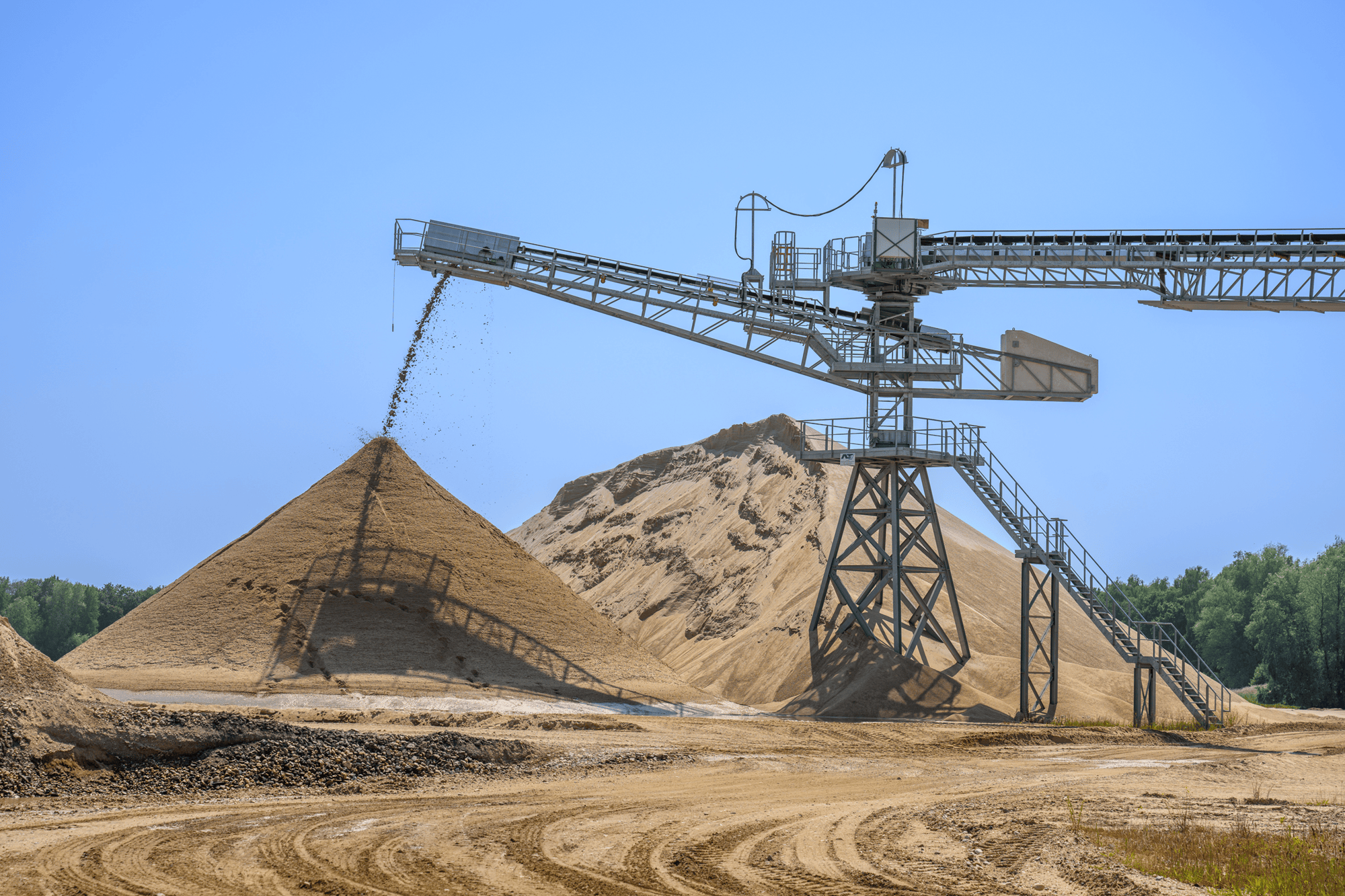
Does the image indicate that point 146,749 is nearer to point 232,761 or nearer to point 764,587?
point 232,761

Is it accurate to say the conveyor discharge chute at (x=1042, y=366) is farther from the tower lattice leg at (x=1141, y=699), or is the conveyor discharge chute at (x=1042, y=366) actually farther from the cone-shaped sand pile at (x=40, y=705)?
the cone-shaped sand pile at (x=40, y=705)

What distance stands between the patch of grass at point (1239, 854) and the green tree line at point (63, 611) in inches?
2576

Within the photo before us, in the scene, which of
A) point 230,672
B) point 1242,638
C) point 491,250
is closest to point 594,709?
point 230,672

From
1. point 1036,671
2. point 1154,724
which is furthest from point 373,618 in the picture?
point 1154,724

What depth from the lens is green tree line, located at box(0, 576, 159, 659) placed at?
7300 centimetres

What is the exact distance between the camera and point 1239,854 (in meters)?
12.1

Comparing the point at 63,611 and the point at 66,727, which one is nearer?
the point at 66,727

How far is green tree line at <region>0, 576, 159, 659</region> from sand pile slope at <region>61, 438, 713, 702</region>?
138 feet

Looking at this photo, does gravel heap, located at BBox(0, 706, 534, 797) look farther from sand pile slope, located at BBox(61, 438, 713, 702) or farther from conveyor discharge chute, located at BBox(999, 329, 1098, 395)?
conveyor discharge chute, located at BBox(999, 329, 1098, 395)

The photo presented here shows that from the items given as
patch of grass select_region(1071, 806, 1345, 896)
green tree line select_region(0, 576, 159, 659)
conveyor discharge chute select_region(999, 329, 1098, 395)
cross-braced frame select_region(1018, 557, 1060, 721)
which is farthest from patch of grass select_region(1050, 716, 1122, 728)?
green tree line select_region(0, 576, 159, 659)

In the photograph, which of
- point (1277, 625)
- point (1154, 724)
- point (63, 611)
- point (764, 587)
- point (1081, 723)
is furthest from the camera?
point (63, 611)

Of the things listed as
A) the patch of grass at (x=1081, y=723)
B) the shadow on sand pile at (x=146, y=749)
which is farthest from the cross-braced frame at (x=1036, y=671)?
the shadow on sand pile at (x=146, y=749)

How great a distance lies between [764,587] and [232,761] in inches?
1028

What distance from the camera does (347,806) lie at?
48.1ft
